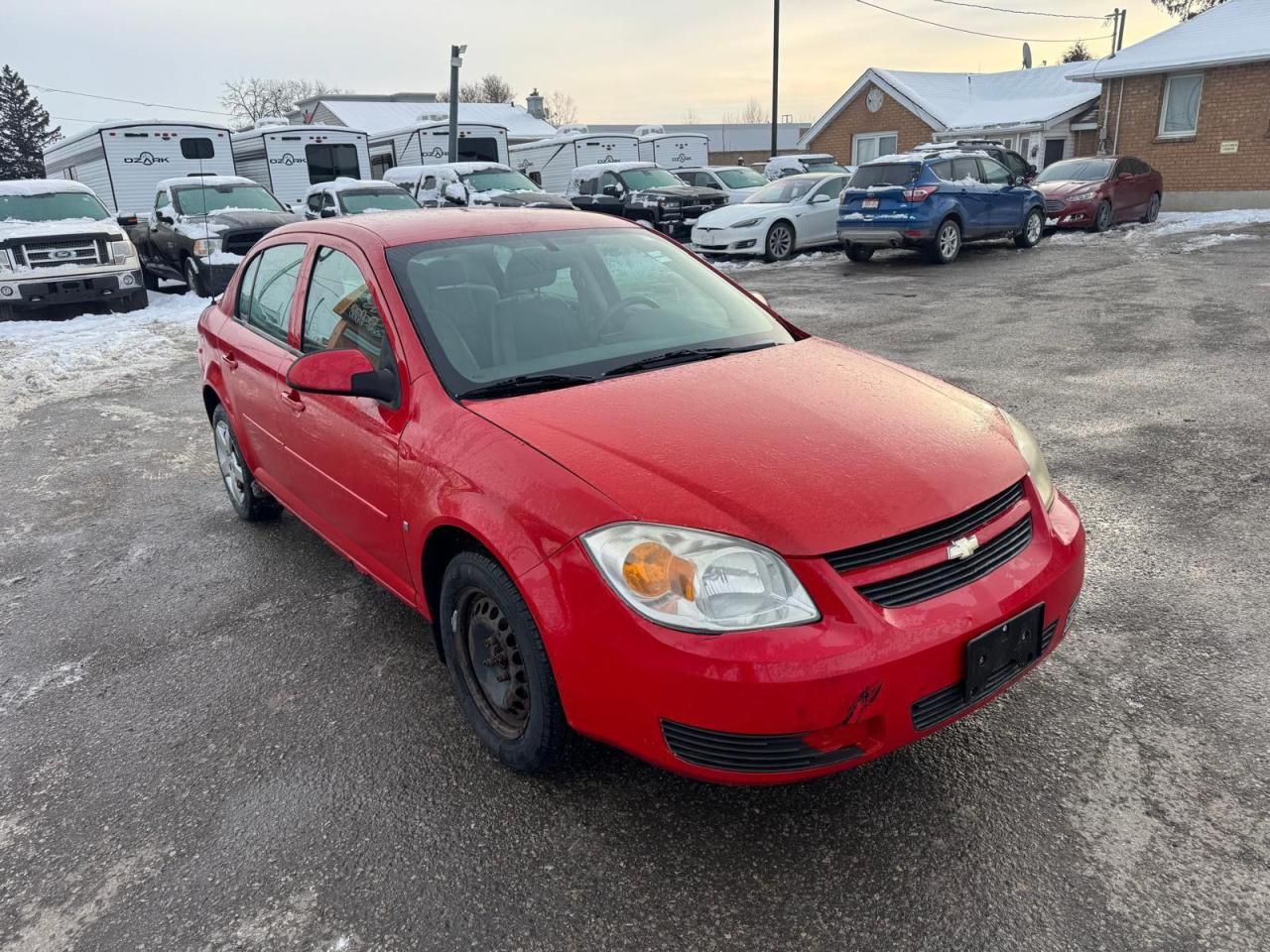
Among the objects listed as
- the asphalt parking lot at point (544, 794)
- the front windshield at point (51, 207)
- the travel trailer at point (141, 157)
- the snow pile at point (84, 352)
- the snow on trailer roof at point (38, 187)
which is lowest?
the asphalt parking lot at point (544, 794)

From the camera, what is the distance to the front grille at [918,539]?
7.06 ft

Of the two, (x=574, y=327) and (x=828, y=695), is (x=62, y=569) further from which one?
(x=828, y=695)

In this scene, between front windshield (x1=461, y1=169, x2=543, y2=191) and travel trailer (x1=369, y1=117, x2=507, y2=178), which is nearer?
front windshield (x1=461, y1=169, x2=543, y2=191)

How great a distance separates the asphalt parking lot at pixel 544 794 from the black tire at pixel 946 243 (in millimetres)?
10687

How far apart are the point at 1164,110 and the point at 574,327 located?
25680 mm

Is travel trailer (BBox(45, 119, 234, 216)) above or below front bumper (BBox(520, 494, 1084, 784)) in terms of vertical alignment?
above

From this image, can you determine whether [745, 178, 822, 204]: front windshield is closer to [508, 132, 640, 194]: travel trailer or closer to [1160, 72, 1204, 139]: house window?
[508, 132, 640, 194]: travel trailer

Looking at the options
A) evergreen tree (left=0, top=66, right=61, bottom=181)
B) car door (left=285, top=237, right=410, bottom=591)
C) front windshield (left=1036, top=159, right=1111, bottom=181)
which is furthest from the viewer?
evergreen tree (left=0, top=66, right=61, bottom=181)

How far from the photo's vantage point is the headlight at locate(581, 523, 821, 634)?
209 centimetres

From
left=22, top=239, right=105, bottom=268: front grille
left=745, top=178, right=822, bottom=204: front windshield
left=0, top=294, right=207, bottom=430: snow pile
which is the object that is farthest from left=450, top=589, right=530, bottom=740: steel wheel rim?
left=745, top=178, right=822, bottom=204: front windshield

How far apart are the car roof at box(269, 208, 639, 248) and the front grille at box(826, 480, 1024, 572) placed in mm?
2062

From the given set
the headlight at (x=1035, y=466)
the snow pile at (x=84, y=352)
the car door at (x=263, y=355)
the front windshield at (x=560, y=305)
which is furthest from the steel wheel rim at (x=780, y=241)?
the headlight at (x=1035, y=466)

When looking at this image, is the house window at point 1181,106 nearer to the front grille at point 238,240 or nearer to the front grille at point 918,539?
the front grille at point 238,240

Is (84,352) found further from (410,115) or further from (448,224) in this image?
(410,115)
